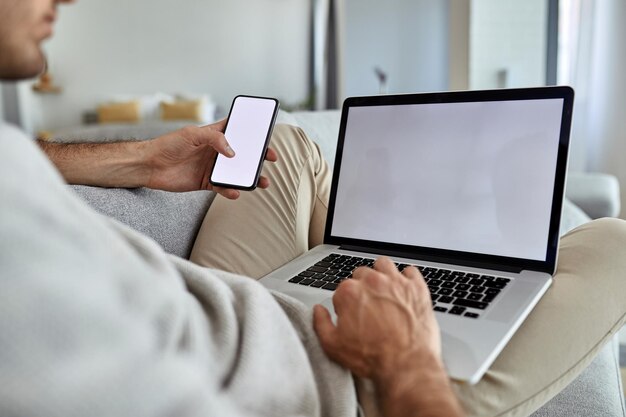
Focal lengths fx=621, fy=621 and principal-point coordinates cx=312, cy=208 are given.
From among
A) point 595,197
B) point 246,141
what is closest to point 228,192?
point 246,141

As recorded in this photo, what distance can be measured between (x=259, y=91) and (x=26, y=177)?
21.9ft

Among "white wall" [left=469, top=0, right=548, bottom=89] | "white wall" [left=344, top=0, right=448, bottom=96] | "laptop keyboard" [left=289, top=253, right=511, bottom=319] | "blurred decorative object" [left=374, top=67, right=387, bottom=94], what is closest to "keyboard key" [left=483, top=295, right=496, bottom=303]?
"laptop keyboard" [left=289, top=253, right=511, bottom=319]

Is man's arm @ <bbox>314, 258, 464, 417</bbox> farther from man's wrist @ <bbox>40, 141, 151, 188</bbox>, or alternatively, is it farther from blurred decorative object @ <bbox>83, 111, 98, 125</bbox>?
blurred decorative object @ <bbox>83, 111, 98, 125</bbox>

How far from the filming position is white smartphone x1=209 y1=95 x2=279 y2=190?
0.99 metres

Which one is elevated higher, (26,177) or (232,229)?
(26,177)

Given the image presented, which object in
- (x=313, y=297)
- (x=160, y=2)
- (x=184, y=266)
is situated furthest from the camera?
(x=160, y=2)

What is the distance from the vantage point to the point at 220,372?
51cm

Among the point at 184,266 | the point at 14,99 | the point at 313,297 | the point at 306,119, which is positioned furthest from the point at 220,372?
the point at 14,99

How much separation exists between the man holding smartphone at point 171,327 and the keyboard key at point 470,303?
6cm

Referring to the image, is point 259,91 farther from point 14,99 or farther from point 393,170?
point 393,170

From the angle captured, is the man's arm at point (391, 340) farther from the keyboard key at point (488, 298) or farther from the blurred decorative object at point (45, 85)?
the blurred decorative object at point (45, 85)

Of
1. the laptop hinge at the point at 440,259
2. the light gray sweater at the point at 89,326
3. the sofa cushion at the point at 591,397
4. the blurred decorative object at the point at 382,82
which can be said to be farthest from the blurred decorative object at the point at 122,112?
the light gray sweater at the point at 89,326

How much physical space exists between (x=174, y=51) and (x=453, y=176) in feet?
20.4

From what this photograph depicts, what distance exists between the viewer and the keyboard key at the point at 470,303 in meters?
0.73
